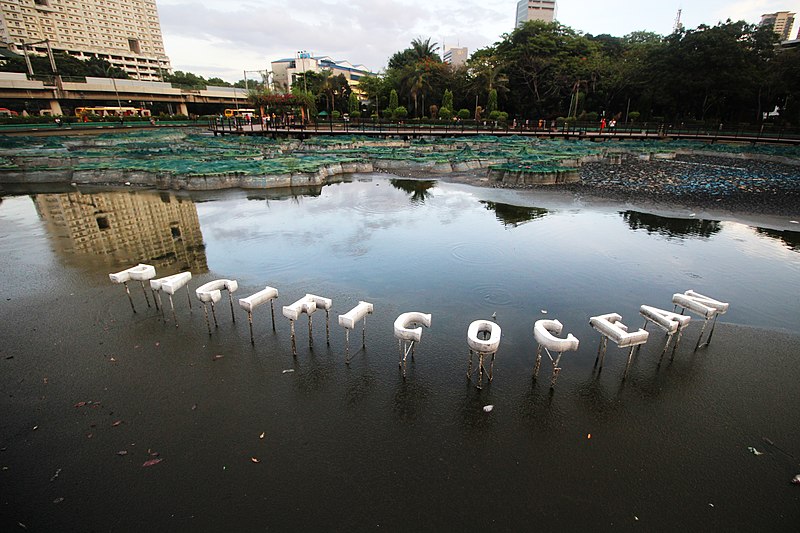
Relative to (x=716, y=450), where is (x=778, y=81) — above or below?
above

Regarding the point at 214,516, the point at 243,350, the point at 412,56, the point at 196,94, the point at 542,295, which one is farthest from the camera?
the point at 196,94

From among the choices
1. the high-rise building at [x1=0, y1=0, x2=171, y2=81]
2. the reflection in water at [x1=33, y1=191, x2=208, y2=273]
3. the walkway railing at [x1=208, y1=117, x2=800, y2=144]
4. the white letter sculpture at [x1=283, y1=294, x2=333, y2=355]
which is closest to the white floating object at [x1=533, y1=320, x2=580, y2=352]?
the white letter sculpture at [x1=283, y1=294, x2=333, y2=355]

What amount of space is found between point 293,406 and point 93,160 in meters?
23.8

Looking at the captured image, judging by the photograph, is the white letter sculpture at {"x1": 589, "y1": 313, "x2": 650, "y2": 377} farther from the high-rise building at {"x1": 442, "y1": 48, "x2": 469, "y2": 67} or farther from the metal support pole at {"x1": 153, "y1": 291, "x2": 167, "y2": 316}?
the high-rise building at {"x1": 442, "y1": 48, "x2": 469, "y2": 67}

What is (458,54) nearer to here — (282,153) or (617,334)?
(282,153)

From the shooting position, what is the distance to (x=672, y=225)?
1252 cm

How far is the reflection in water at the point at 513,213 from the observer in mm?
12943

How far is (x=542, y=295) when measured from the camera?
7.66 m

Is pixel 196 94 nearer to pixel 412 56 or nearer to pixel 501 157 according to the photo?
pixel 412 56

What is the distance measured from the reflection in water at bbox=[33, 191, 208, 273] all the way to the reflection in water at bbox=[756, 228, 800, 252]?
49.1ft

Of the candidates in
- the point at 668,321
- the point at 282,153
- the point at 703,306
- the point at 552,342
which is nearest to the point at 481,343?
the point at 552,342

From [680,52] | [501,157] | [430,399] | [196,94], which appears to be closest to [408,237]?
[430,399]

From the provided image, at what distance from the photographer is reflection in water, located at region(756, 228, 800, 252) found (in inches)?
424

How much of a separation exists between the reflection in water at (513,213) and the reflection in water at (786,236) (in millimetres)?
6268
